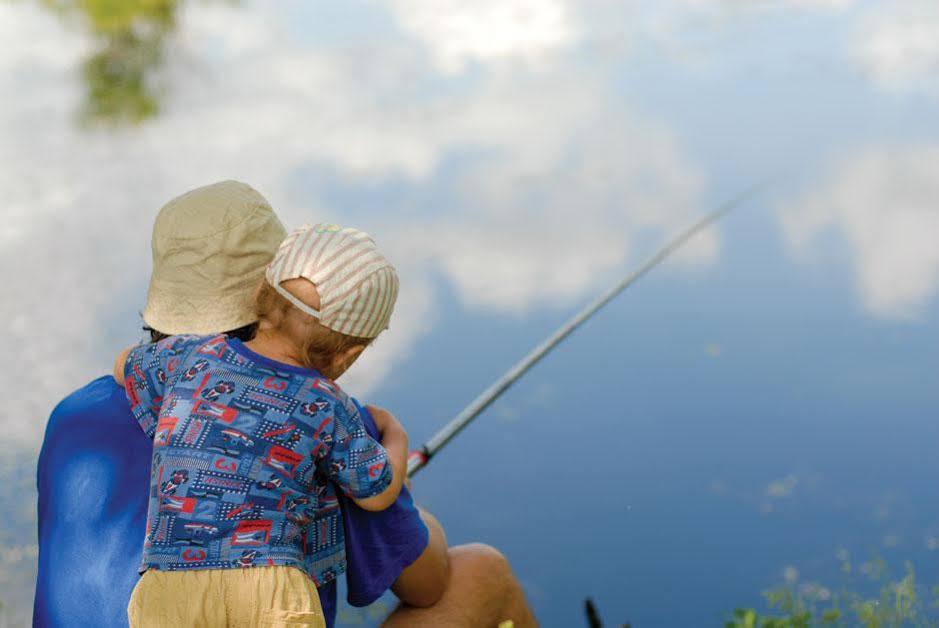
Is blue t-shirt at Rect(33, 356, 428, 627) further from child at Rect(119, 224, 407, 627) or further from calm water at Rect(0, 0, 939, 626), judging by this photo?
calm water at Rect(0, 0, 939, 626)

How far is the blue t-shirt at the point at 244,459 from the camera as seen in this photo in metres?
1.31

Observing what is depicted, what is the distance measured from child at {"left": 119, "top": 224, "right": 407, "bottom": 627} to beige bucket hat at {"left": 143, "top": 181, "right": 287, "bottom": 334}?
15 centimetres

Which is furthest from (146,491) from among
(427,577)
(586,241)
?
(586,241)

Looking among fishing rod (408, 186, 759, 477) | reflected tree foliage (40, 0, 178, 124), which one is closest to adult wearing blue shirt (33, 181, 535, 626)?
fishing rod (408, 186, 759, 477)

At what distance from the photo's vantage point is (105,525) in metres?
1.47

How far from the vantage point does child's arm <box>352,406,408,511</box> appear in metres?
1.43

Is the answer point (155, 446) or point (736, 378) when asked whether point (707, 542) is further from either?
point (155, 446)

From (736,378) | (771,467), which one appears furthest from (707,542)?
(736,378)

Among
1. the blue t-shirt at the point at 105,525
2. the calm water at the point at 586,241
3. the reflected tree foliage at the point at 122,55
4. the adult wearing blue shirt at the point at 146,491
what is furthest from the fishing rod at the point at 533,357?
the reflected tree foliage at the point at 122,55

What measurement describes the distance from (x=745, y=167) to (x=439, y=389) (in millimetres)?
2035

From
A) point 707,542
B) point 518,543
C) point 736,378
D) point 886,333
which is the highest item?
point 886,333

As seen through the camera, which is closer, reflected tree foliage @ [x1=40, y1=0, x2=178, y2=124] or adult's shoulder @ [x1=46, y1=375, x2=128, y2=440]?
adult's shoulder @ [x1=46, y1=375, x2=128, y2=440]

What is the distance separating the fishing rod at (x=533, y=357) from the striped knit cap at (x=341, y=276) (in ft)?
2.11

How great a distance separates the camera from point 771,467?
8.59 ft
